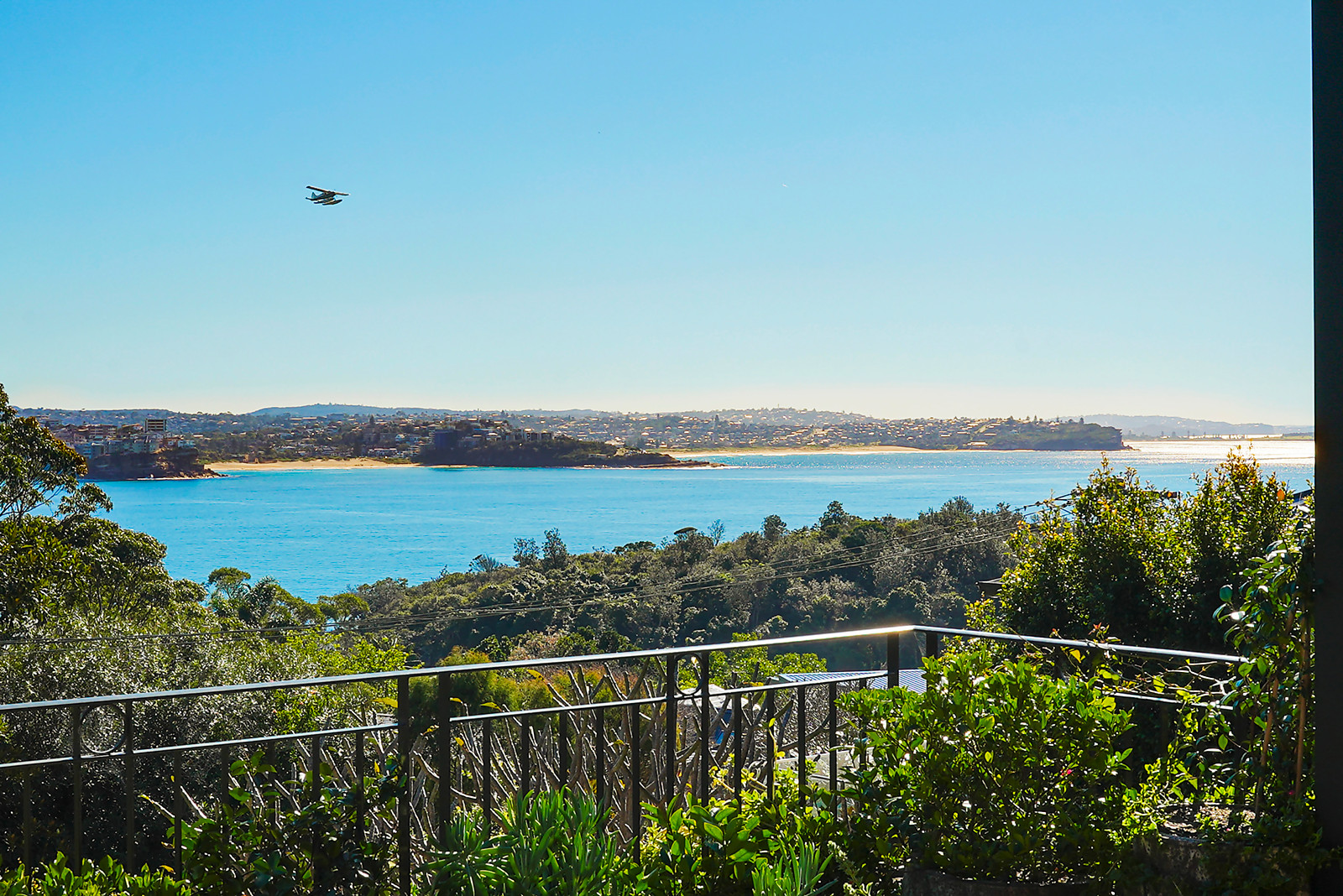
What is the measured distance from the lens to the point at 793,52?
12.8 m

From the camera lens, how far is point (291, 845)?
2.21 meters

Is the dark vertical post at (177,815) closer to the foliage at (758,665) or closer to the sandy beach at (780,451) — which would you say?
the foliage at (758,665)

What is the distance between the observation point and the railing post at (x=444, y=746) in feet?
7.41

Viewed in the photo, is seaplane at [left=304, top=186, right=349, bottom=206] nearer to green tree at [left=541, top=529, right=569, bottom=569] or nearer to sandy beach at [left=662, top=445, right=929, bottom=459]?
green tree at [left=541, top=529, right=569, bottom=569]

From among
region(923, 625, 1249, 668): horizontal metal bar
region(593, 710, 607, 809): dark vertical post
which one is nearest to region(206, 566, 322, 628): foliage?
region(593, 710, 607, 809): dark vertical post

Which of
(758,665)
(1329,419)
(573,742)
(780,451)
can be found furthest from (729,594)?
(1329,419)

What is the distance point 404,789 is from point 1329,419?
83.3 inches

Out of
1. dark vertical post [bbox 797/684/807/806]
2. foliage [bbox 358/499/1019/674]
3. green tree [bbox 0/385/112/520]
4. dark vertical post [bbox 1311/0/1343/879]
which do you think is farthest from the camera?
foliage [bbox 358/499/1019/674]

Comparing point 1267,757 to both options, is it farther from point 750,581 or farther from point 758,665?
point 750,581

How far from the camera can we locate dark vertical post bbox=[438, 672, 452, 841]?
2258mm

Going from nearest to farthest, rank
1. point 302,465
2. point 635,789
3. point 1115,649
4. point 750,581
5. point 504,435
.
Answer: point 1115,649
point 635,789
point 750,581
point 302,465
point 504,435

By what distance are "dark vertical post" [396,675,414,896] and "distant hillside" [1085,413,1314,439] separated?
4364cm

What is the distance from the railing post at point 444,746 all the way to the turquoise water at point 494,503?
4041 cm

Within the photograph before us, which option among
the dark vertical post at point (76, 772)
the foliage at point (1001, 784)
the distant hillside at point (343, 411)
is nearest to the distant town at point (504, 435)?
the distant hillside at point (343, 411)
